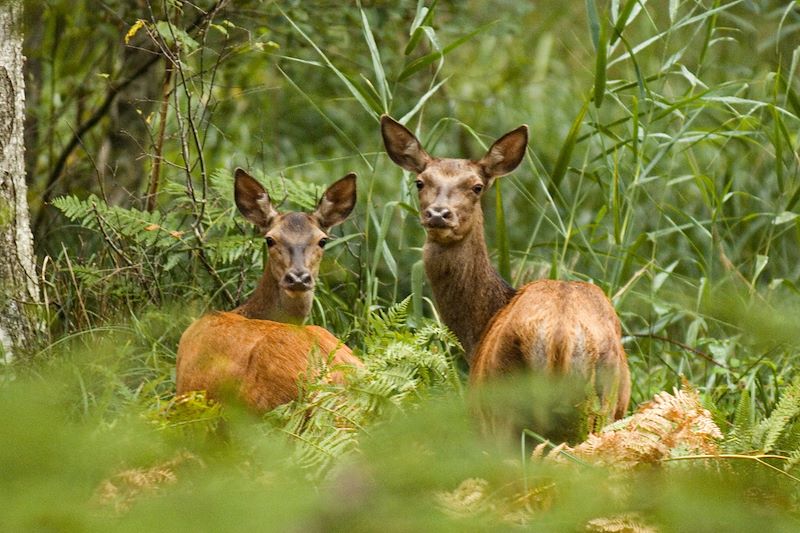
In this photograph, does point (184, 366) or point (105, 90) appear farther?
point (105, 90)

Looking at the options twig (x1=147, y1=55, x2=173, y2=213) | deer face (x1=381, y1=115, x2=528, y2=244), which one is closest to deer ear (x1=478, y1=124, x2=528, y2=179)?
deer face (x1=381, y1=115, x2=528, y2=244)

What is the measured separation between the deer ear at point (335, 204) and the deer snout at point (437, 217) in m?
0.69

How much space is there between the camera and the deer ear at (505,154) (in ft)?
20.3

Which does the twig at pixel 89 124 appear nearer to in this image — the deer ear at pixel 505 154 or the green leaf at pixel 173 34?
the green leaf at pixel 173 34

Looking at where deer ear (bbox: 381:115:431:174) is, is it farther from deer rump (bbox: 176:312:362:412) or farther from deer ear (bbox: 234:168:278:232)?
deer rump (bbox: 176:312:362:412)

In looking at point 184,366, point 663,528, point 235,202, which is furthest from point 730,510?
point 235,202

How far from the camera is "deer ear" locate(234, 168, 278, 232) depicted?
6.12 meters

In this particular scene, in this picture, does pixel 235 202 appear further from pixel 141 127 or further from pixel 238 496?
pixel 238 496

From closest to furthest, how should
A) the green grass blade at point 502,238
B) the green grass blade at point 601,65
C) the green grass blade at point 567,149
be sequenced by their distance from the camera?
the green grass blade at point 601,65 < the green grass blade at point 567,149 < the green grass blade at point 502,238

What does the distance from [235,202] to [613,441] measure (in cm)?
344

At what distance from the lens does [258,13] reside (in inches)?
319

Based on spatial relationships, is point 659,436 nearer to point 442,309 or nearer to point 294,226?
point 442,309

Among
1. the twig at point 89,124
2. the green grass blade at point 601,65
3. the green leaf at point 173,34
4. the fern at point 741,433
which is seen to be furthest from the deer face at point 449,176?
the fern at point 741,433

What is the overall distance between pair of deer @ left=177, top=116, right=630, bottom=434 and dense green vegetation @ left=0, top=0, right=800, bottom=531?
20cm
